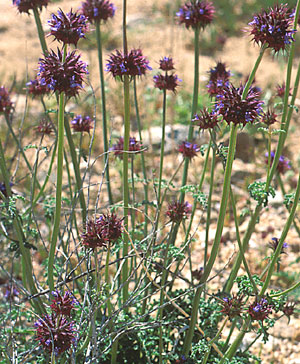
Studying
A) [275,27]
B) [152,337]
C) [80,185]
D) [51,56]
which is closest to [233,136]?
[275,27]

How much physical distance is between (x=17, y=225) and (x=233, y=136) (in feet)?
2.95

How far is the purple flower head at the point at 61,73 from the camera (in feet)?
4.84

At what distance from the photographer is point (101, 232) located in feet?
A: 4.99

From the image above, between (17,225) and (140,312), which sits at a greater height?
(17,225)

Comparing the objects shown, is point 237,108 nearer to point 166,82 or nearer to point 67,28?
point 67,28

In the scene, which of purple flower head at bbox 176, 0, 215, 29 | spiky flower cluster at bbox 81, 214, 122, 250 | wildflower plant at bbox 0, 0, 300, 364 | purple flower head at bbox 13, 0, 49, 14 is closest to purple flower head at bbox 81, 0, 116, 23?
wildflower plant at bbox 0, 0, 300, 364

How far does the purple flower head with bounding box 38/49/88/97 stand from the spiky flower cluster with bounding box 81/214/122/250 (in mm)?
431

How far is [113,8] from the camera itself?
2307 millimetres

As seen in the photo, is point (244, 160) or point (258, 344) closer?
point (258, 344)

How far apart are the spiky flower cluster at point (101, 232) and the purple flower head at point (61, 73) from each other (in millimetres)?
431

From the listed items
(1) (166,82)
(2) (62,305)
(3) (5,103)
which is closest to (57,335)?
(2) (62,305)

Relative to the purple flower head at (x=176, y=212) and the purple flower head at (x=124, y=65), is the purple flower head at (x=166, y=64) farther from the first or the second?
the purple flower head at (x=176, y=212)

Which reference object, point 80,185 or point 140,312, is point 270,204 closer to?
point 140,312

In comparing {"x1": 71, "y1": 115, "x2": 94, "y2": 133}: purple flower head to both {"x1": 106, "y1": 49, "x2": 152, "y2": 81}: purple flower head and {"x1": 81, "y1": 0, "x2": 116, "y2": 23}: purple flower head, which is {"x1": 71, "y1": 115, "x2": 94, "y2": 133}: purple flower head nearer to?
{"x1": 81, "y1": 0, "x2": 116, "y2": 23}: purple flower head
